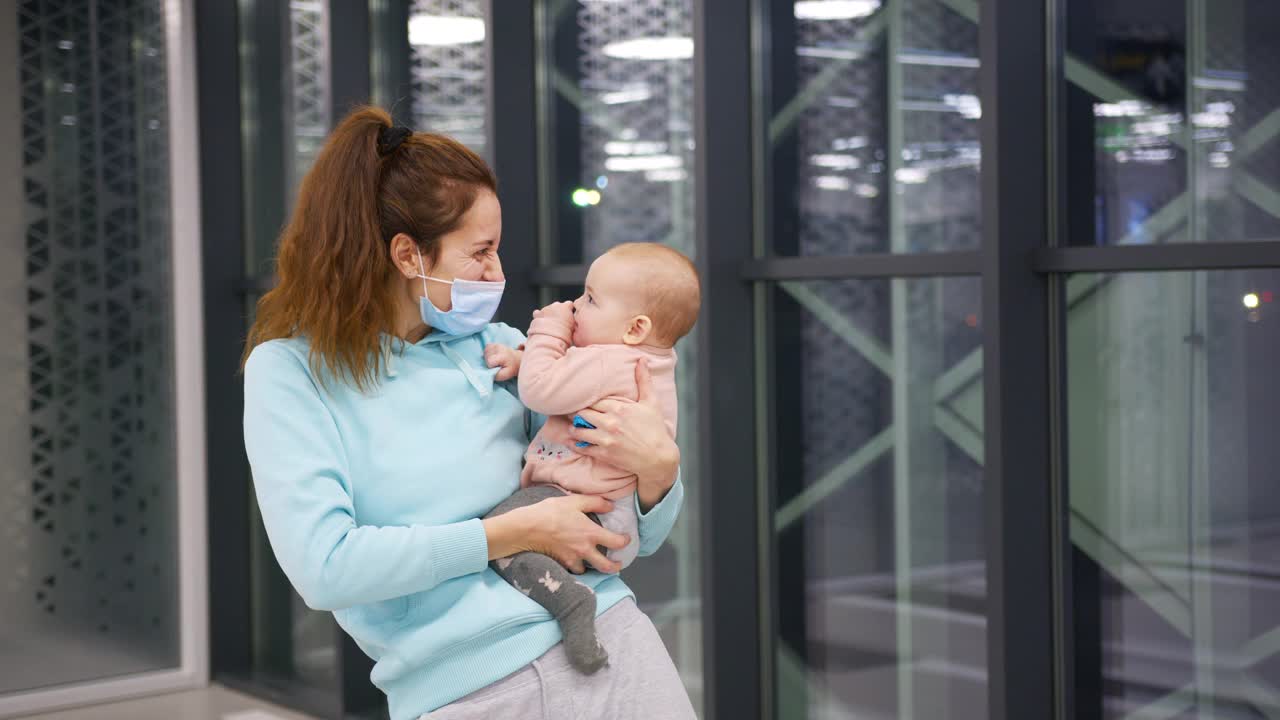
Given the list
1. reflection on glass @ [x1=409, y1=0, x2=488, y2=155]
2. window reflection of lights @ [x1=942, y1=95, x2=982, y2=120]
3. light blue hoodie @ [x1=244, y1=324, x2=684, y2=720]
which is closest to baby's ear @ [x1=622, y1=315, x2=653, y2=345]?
light blue hoodie @ [x1=244, y1=324, x2=684, y2=720]

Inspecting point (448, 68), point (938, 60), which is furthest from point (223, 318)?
point (938, 60)

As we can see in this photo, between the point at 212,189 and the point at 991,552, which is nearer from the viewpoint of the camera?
the point at 991,552

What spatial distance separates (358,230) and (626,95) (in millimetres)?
2489

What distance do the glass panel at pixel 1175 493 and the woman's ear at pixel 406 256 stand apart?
1.65 metres

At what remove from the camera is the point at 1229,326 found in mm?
2574

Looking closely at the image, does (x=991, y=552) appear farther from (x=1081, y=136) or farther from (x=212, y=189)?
(x=212, y=189)

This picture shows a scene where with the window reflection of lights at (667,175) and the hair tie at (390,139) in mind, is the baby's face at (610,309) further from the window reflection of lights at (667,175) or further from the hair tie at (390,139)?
the window reflection of lights at (667,175)

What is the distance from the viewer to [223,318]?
571 cm

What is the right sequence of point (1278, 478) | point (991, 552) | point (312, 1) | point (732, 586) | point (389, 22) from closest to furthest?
point (1278, 478)
point (991, 552)
point (732, 586)
point (389, 22)
point (312, 1)

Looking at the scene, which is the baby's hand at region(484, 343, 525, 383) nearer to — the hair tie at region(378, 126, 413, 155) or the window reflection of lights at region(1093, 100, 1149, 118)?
the hair tie at region(378, 126, 413, 155)

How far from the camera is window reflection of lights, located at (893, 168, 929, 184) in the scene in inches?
122

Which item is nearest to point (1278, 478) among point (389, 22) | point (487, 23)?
point (487, 23)

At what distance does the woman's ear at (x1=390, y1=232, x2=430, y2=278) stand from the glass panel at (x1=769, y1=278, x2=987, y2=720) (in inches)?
66.7

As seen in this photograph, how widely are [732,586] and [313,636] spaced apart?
8.51 ft
